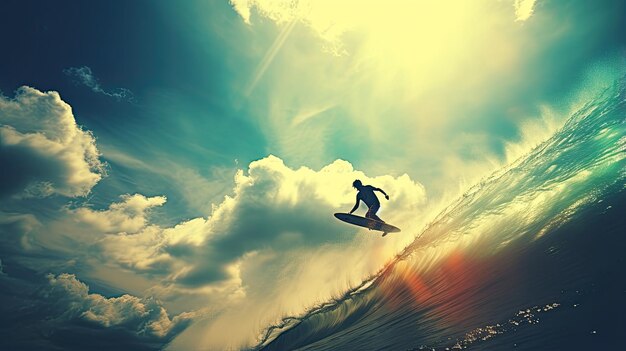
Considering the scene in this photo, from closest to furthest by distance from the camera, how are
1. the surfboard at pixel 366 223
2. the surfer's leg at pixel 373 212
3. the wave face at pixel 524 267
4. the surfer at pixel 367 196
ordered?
1. the wave face at pixel 524 267
2. the surfer at pixel 367 196
3. the surfer's leg at pixel 373 212
4. the surfboard at pixel 366 223

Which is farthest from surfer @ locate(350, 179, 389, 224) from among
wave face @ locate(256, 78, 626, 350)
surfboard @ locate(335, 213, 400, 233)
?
wave face @ locate(256, 78, 626, 350)

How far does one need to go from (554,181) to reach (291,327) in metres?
21.9

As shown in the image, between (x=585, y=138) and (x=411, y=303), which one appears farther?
(x=585, y=138)

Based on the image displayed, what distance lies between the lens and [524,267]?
772 cm

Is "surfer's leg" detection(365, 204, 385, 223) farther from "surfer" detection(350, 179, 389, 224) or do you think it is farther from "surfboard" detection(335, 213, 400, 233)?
"surfboard" detection(335, 213, 400, 233)

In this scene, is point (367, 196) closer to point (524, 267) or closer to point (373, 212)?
point (373, 212)

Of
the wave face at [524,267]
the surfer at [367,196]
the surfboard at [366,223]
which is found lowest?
the wave face at [524,267]

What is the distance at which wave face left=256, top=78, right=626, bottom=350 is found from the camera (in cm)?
457

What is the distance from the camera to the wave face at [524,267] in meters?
4.57

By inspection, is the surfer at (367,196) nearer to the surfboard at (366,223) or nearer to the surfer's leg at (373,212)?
the surfer's leg at (373,212)

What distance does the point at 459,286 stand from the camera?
33.3ft

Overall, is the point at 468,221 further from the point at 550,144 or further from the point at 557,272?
the point at 557,272

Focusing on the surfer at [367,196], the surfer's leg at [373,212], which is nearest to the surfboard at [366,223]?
the surfer's leg at [373,212]

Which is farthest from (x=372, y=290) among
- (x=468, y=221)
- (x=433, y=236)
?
(x=468, y=221)
